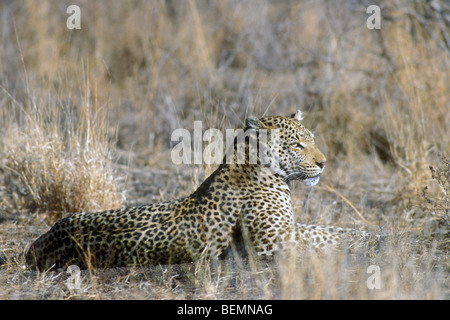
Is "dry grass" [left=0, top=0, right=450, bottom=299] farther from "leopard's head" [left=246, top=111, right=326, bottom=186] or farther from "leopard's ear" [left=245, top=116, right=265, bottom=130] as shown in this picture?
"leopard's ear" [left=245, top=116, right=265, bottom=130]

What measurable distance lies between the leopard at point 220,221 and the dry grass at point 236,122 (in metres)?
0.17

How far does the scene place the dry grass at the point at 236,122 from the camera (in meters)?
5.37

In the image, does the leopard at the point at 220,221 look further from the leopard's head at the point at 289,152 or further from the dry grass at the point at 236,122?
the dry grass at the point at 236,122

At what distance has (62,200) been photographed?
7.33 m

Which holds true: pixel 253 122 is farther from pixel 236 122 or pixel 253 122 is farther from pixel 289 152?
pixel 236 122

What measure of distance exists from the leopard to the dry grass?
170 millimetres

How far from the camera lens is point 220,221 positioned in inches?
225

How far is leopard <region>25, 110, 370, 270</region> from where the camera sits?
545 centimetres

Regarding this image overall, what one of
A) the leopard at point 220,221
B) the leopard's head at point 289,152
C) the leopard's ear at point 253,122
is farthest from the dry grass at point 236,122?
the leopard's ear at point 253,122

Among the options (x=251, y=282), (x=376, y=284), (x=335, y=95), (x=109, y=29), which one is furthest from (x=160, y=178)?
(x=109, y=29)

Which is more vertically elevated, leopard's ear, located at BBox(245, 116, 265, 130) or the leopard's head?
leopard's ear, located at BBox(245, 116, 265, 130)

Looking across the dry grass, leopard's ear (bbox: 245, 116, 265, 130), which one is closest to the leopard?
leopard's ear (bbox: 245, 116, 265, 130)
